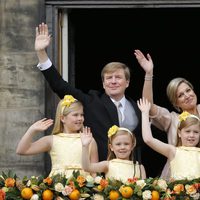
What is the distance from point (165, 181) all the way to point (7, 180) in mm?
1324

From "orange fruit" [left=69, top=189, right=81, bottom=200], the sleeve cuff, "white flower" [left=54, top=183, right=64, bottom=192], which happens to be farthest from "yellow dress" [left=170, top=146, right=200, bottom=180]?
the sleeve cuff

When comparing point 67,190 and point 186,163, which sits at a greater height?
point 186,163

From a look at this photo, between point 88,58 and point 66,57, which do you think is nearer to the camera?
point 66,57

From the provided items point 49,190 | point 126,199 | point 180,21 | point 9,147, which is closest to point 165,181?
point 126,199

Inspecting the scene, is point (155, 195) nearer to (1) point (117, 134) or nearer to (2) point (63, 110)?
(1) point (117, 134)

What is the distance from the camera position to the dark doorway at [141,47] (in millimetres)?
13336

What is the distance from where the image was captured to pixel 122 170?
8641mm

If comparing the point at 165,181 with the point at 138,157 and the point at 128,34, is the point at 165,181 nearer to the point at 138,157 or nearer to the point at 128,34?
the point at 138,157

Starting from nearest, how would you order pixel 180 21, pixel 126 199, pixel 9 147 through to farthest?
1. pixel 126 199
2. pixel 9 147
3. pixel 180 21

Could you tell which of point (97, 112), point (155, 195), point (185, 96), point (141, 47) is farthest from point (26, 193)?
point (141, 47)

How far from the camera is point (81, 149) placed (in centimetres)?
876

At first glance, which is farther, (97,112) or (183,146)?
(97,112)

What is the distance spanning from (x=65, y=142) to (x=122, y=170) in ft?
1.92

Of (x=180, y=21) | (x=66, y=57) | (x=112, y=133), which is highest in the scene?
(x=180, y=21)
